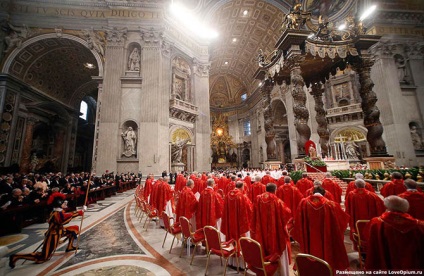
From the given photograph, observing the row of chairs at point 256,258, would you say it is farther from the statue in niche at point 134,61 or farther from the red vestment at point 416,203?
the statue in niche at point 134,61

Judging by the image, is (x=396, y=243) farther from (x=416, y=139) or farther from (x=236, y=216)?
(x=416, y=139)

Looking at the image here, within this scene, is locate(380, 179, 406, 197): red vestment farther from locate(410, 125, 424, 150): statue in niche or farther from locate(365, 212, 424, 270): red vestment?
locate(410, 125, 424, 150): statue in niche

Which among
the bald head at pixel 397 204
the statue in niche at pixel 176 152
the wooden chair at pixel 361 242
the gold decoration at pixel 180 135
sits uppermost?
the gold decoration at pixel 180 135

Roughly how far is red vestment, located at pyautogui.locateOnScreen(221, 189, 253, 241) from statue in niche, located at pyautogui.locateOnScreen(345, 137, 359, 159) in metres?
15.0

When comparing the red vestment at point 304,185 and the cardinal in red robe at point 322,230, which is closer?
the cardinal in red robe at point 322,230

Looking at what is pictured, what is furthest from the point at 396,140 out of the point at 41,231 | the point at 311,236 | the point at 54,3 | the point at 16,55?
the point at 16,55

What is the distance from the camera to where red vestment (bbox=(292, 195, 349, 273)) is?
6.69 feet

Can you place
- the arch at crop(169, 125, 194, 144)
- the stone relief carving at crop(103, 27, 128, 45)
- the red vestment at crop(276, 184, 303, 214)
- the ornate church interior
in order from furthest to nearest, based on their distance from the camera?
the arch at crop(169, 125, 194, 144), the stone relief carving at crop(103, 27, 128, 45), the ornate church interior, the red vestment at crop(276, 184, 303, 214)

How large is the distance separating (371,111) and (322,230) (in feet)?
27.8

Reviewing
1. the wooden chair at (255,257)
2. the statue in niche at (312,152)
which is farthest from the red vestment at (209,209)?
the statue in niche at (312,152)

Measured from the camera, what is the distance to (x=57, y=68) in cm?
1488

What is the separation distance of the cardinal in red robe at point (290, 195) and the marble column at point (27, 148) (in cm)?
1728

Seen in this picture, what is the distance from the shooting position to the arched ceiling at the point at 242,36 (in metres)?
18.4

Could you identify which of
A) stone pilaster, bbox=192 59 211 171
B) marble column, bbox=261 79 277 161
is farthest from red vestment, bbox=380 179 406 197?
stone pilaster, bbox=192 59 211 171
